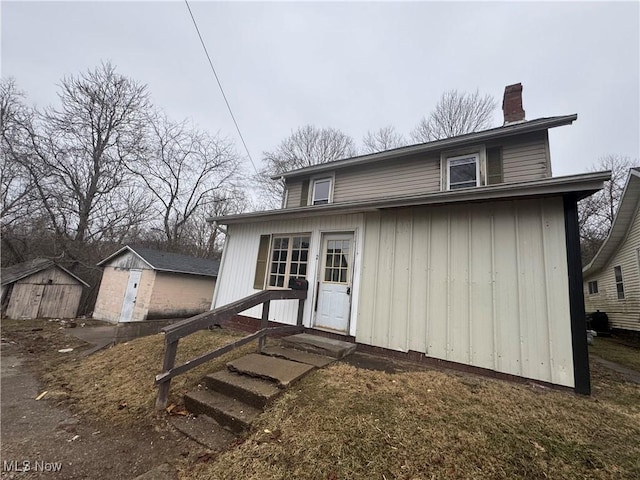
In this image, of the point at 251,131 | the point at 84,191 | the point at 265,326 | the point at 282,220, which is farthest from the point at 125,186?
the point at 265,326

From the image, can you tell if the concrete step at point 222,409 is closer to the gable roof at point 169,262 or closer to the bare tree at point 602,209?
the gable roof at point 169,262

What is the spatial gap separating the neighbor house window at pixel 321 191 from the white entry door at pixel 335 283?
314cm

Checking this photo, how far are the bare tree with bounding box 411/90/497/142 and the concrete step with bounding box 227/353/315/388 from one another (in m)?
15.9

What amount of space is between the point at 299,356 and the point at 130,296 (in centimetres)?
1259

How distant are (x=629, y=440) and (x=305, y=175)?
8685 mm

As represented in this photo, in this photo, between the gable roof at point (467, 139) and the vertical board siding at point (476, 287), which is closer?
the vertical board siding at point (476, 287)

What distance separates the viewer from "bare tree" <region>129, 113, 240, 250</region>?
18.1m

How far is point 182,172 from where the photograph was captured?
63.8 ft

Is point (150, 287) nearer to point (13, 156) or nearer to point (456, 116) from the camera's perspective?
point (13, 156)

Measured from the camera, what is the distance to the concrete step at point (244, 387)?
9.03 ft

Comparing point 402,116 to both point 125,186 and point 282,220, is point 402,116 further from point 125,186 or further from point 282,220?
point 125,186

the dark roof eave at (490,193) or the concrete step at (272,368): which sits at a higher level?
the dark roof eave at (490,193)

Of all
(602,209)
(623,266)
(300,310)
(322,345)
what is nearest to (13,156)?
(300,310)

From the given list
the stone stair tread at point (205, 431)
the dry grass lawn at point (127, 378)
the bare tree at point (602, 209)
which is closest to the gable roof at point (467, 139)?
the dry grass lawn at point (127, 378)
